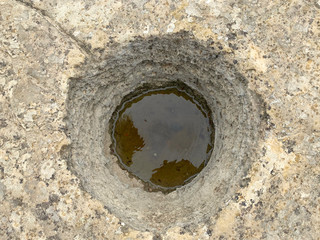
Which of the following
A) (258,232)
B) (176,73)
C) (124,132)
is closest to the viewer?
(258,232)

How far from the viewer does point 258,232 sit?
5.59ft

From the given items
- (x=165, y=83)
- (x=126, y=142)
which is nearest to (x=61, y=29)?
(x=165, y=83)

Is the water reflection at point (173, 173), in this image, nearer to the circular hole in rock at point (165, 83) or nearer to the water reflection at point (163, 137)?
the water reflection at point (163, 137)

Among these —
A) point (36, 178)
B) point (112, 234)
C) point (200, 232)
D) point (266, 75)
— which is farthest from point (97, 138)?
point (266, 75)

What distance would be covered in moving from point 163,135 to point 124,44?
0.88 m

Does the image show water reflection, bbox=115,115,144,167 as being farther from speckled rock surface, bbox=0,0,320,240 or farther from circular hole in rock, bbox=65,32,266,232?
speckled rock surface, bbox=0,0,320,240

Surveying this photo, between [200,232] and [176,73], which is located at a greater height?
[176,73]

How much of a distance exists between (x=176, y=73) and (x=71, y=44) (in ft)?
2.45

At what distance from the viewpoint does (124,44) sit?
71.5 inches

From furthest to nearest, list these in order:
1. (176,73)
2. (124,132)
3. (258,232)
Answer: (124,132) → (176,73) → (258,232)

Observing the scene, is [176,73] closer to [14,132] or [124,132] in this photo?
[124,132]

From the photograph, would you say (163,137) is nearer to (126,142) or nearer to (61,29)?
(126,142)

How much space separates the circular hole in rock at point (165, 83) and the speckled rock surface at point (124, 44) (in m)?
0.05

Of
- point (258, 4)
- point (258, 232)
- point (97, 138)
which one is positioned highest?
point (258, 4)
